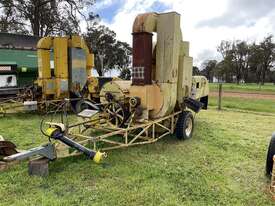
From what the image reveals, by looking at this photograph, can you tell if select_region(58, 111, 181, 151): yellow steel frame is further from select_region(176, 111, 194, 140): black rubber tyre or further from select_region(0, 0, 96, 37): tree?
select_region(0, 0, 96, 37): tree

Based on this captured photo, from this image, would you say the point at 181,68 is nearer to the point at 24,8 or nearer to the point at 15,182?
the point at 15,182

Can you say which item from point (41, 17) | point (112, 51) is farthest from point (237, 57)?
point (41, 17)

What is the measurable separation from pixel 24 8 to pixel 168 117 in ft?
67.3

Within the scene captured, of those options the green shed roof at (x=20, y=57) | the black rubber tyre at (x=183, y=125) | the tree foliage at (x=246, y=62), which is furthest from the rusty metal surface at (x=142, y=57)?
the tree foliage at (x=246, y=62)

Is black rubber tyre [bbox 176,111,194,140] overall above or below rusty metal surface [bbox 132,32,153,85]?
below

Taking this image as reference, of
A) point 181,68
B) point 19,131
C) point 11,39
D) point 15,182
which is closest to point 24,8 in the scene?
point 11,39

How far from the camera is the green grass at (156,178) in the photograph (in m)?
3.08

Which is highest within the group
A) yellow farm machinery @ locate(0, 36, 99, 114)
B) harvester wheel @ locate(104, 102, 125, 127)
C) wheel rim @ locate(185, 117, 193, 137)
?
yellow farm machinery @ locate(0, 36, 99, 114)

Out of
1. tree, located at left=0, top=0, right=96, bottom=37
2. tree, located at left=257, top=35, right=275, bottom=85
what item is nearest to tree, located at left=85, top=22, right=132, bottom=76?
tree, located at left=0, top=0, right=96, bottom=37

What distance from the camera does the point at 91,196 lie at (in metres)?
3.10

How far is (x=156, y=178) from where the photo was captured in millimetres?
3646

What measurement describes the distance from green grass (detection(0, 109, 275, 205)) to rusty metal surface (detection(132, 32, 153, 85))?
133 centimetres

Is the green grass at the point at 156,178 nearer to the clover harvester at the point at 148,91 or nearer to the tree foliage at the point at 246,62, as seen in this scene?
the clover harvester at the point at 148,91

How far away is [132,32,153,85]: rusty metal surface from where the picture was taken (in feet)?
16.7
